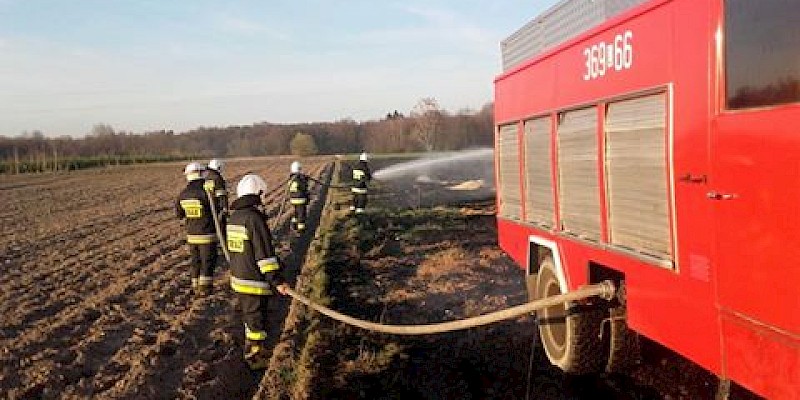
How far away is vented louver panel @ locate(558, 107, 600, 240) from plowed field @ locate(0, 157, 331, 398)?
303cm

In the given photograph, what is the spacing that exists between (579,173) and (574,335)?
1.21 metres

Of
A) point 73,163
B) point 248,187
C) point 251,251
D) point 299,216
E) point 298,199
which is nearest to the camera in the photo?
point 251,251

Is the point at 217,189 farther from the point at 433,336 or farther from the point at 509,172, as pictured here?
the point at 509,172

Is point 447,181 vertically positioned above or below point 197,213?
below

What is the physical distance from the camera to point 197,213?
33.5 ft

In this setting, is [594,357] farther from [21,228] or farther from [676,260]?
[21,228]

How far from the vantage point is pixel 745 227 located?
10.1ft

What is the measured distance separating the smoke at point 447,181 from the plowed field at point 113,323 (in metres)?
10.7

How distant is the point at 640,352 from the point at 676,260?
1939mm

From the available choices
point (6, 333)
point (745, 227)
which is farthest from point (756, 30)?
point (6, 333)

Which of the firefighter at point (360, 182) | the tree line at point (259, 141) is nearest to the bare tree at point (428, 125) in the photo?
the tree line at point (259, 141)

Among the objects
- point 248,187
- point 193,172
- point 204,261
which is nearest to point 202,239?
point 204,261

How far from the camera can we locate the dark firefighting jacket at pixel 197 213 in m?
10.1

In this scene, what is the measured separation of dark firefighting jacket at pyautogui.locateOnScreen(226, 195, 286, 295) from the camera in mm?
6977
